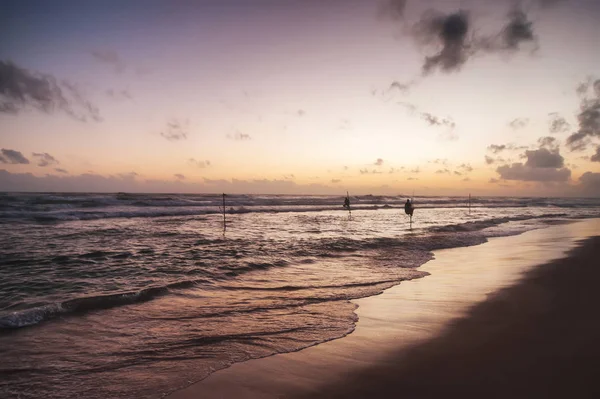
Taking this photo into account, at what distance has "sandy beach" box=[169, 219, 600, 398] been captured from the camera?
13.2ft

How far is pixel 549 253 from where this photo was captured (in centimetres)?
1436

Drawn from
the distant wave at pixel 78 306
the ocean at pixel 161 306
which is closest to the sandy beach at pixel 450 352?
the ocean at pixel 161 306

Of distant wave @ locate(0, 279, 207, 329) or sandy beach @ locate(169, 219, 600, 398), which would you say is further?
distant wave @ locate(0, 279, 207, 329)

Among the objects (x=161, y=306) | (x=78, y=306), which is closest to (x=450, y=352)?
(x=161, y=306)

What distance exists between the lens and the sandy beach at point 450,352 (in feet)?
13.2

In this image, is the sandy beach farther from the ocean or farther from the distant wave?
the distant wave

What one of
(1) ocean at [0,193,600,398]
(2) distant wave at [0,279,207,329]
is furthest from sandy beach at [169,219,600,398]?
(2) distant wave at [0,279,207,329]

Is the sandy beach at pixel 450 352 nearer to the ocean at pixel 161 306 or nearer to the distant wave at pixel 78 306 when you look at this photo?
the ocean at pixel 161 306

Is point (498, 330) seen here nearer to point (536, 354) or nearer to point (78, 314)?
point (536, 354)

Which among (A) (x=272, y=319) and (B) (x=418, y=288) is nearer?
(A) (x=272, y=319)

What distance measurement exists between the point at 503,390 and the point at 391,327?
91.5 inches

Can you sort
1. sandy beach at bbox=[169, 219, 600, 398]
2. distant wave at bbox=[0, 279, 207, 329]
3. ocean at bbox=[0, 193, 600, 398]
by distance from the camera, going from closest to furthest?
sandy beach at bbox=[169, 219, 600, 398] → ocean at bbox=[0, 193, 600, 398] → distant wave at bbox=[0, 279, 207, 329]

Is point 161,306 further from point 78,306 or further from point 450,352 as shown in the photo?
point 450,352

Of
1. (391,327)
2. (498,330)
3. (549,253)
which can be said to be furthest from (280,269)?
(549,253)
